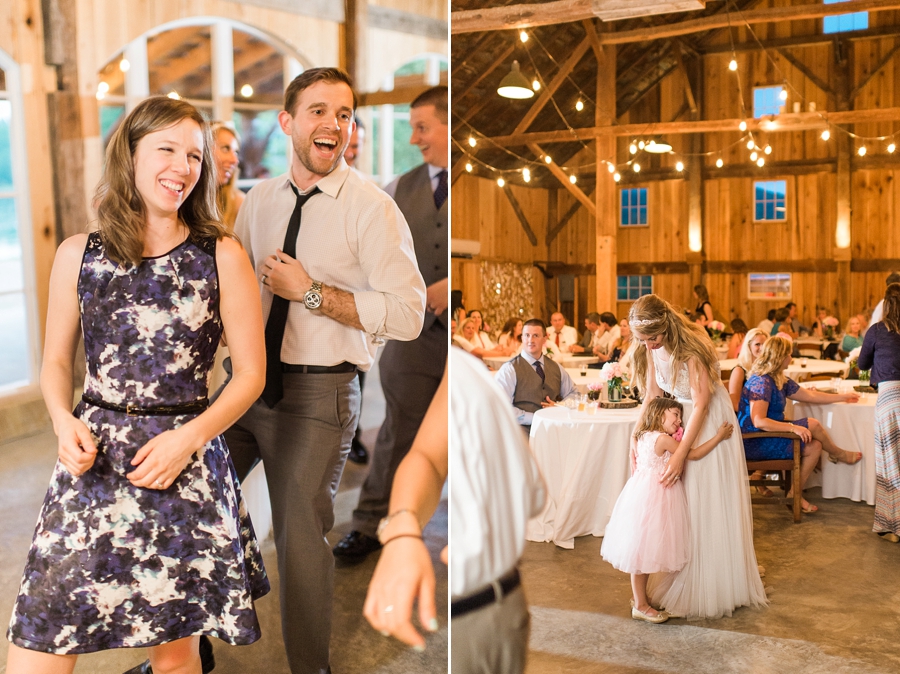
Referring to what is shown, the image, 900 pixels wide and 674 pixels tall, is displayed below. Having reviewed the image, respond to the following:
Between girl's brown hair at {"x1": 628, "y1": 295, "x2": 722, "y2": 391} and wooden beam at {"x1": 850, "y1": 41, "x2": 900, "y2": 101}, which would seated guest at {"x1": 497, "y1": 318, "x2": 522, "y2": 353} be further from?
wooden beam at {"x1": 850, "y1": 41, "x2": 900, "y2": 101}

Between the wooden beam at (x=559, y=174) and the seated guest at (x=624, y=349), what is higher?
the wooden beam at (x=559, y=174)

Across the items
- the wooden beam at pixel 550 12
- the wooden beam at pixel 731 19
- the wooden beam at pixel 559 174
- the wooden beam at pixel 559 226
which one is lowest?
the wooden beam at pixel 559 226

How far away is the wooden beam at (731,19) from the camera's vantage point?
299cm

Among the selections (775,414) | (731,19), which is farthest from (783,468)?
(731,19)

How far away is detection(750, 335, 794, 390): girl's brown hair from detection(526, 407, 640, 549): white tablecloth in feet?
4.26

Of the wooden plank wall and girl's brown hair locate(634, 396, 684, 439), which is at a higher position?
the wooden plank wall

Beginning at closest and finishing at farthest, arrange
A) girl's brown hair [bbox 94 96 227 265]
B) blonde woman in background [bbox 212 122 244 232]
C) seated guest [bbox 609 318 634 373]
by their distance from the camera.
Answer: girl's brown hair [bbox 94 96 227 265] < blonde woman in background [bbox 212 122 244 232] < seated guest [bbox 609 318 634 373]

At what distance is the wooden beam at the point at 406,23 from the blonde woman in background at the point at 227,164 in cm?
31

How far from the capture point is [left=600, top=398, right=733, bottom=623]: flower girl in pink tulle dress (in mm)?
2490

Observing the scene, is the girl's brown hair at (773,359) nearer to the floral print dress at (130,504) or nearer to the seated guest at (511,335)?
the seated guest at (511,335)

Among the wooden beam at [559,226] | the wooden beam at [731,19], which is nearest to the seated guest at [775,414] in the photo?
the wooden beam at [731,19]

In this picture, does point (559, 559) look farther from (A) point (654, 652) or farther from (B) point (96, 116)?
(B) point (96, 116)

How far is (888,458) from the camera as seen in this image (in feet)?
10.9

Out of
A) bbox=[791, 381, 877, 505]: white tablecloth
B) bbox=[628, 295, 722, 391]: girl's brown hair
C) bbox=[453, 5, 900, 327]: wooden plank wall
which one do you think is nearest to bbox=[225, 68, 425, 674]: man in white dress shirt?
bbox=[628, 295, 722, 391]: girl's brown hair
